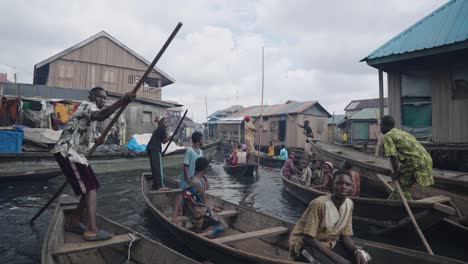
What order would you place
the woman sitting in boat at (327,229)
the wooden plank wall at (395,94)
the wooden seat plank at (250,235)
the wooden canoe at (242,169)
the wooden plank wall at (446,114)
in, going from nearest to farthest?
the woman sitting in boat at (327,229)
the wooden seat plank at (250,235)
the wooden plank wall at (446,114)
the wooden plank wall at (395,94)
the wooden canoe at (242,169)

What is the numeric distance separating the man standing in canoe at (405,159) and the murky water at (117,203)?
3.73 feet

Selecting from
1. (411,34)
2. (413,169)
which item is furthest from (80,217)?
(411,34)

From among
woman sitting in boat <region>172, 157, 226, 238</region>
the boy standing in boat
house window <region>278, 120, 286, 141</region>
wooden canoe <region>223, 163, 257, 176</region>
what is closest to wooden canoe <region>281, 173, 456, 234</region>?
woman sitting in boat <region>172, 157, 226, 238</region>

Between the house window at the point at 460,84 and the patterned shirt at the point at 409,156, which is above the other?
the house window at the point at 460,84

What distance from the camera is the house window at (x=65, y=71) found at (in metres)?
19.9

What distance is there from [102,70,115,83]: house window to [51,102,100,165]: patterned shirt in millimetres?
19034

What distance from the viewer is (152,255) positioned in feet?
11.7

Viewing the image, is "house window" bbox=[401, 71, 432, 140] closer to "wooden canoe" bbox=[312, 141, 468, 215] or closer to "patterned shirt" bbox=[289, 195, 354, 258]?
"wooden canoe" bbox=[312, 141, 468, 215]

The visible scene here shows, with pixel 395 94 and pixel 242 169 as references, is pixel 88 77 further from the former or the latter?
pixel 395 94

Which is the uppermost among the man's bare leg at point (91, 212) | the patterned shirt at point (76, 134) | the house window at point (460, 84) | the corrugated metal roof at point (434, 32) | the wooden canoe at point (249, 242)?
the corrugated metal roof at point (434, 32)

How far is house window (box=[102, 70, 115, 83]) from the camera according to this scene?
69.3 feet

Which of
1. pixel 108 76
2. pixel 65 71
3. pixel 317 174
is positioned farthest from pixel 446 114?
pixel 65 71

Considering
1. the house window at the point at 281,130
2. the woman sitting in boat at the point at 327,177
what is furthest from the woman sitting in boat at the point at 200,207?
the house window at the point at 281,130

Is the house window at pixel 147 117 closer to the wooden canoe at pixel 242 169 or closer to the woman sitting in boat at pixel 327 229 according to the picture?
the wooden canoe at pixel 242 169
